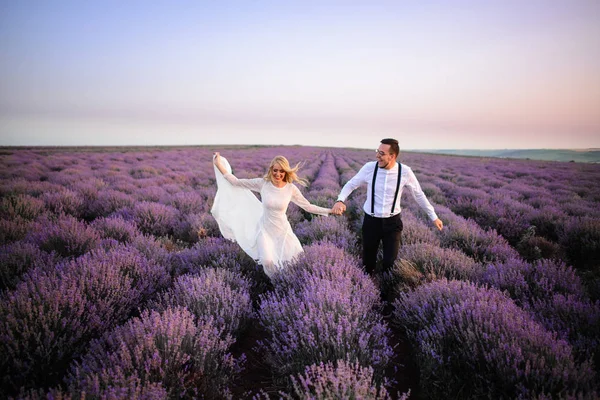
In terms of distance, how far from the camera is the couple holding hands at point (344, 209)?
3.08 m

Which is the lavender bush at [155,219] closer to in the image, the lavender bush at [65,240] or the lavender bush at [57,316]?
the lavender bush at [65,240]

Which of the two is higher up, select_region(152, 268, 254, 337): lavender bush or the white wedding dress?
the white wedding dress

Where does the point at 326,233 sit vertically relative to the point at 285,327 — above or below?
above

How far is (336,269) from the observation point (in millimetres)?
2738

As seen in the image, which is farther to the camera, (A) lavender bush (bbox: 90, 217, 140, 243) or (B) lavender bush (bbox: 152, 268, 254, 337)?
(A) lavender bush (bbox: 90, 217, 140, 243)

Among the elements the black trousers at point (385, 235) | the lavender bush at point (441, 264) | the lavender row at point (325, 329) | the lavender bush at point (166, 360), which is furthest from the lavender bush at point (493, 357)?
the lavender bush at point (166, 360)

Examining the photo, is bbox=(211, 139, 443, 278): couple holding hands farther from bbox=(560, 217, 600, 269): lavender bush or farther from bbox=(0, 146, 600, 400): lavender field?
bbox=(560, 217, 600, 269): lavender bush

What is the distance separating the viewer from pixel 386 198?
3.11m

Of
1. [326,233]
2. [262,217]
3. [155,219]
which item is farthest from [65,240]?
[326,233]

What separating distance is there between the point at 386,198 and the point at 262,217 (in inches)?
Answer: 62.9

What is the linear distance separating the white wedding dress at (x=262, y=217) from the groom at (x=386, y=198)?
584 millimetres

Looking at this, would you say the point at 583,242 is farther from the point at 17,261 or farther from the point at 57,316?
the point at 17,261

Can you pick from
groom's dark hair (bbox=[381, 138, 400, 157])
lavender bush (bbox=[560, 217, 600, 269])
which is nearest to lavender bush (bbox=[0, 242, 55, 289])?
groom's dark hair (bbox=[381, 138, 400, 157])

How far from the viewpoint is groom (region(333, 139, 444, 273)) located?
304 cm
